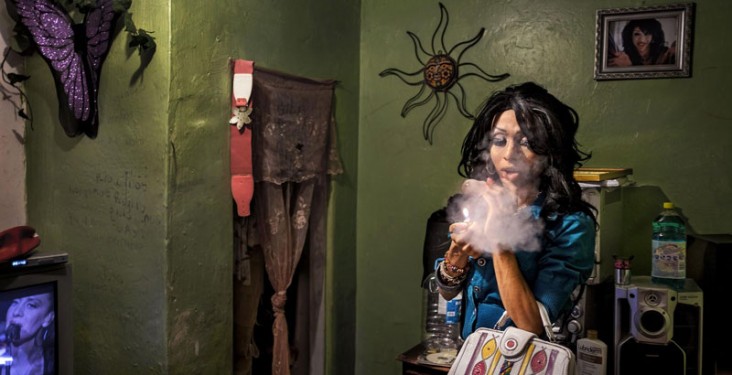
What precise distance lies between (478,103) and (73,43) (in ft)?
6.32

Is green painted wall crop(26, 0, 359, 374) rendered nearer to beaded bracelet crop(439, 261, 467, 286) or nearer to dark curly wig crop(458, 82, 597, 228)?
beaded bracelet crop(439, 261, 467, 286)

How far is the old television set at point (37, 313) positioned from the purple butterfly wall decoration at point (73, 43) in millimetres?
707

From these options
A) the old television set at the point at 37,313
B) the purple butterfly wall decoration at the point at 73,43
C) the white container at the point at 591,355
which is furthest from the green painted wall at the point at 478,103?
the old television set at the point at 37,313

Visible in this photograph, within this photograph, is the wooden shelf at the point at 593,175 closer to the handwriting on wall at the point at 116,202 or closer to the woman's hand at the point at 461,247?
the woman's hand at the point at 461,247

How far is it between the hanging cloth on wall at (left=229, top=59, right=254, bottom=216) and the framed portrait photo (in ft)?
5.47

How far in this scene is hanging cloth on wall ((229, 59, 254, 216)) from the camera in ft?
8.47

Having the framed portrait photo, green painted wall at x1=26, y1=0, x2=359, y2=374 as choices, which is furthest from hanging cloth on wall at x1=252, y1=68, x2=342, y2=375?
the framed portrait photo

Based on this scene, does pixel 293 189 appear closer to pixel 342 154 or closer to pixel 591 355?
pixel 342 154

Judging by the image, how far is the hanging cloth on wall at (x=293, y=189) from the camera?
282 cm

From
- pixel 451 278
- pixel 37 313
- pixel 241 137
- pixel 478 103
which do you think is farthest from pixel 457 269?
pixel 478 103

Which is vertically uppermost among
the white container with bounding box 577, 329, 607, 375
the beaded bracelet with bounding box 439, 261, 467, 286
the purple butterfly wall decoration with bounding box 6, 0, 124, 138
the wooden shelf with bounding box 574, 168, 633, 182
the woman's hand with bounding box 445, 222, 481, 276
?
the purple butterfly wall decoration with bounding box 6, 0, 124, 138

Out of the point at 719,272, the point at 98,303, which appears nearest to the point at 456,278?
the point at 719,272

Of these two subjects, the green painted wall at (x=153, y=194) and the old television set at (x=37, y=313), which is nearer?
the old television set at (x=37, y=313)

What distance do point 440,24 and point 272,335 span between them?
1883mm
